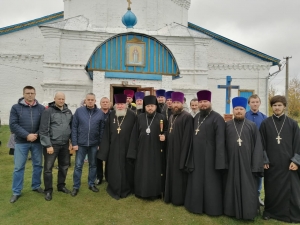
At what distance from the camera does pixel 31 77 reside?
13750mm

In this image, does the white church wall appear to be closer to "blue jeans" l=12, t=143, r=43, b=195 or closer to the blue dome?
the blue dome

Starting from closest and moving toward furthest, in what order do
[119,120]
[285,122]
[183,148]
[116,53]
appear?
[285,122]
[183,148]
[119,120]
[116,53]

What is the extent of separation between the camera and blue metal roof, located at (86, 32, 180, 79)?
9695mm

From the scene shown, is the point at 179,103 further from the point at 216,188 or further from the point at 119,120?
the point at 216,188

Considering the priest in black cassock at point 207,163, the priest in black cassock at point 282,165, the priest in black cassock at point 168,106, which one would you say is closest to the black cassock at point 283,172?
the priest in black cassock at point 282,165

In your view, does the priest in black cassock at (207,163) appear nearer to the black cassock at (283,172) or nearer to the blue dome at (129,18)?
the black cassock at (283,172)

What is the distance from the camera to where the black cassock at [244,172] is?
382 centimetres

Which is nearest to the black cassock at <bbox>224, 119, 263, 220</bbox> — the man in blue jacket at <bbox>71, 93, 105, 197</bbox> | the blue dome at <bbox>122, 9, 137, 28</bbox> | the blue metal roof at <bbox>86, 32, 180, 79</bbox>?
the man in blue jacket at <bbox>71, 93, 105, 197</bbox>

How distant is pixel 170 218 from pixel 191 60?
1015 centimetres

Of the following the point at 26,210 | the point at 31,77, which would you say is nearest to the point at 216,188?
the point at 26,210

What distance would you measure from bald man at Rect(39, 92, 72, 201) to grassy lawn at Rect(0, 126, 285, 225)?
0.34 metres

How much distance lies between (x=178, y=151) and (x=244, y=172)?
1118mm

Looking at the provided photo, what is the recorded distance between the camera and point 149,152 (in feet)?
15.3

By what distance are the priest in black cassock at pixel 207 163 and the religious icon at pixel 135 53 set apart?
608 cm
